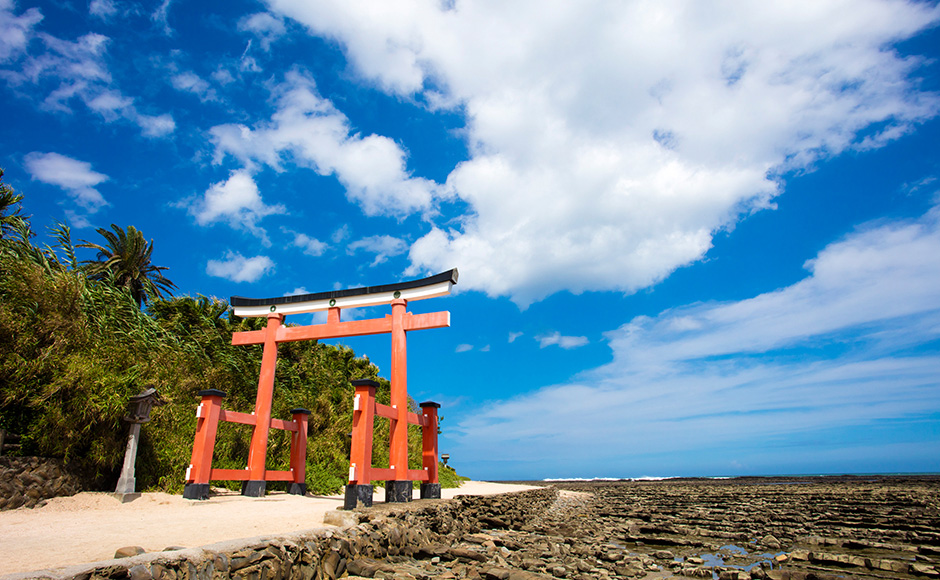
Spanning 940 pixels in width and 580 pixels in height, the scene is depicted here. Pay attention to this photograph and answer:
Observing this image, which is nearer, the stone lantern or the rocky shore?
the rocky shore

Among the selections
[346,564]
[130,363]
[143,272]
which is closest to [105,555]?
[346,564]

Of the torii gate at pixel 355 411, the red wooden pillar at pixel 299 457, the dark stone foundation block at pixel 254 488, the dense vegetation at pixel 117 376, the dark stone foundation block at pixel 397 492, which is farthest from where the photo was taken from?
the red wooden pillar at pixel 299 457

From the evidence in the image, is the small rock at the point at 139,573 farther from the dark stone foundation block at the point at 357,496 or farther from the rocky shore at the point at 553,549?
A: the dark stone foundation block at the point at 357,496

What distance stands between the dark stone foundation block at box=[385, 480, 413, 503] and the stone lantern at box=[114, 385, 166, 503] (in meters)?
4.83

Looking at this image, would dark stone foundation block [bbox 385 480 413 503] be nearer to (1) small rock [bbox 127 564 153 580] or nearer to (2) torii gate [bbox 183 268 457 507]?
(2) torii gate [bbox 183 268 457 507]

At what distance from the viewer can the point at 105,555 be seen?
3.97 metres

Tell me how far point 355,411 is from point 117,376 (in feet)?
16.2

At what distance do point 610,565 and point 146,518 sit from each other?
275 inches

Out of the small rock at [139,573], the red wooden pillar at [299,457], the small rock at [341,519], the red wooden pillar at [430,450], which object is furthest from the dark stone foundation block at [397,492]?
the small rock at [139,573]

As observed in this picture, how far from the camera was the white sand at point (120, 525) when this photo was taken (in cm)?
414

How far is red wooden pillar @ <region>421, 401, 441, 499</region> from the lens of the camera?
1091cm

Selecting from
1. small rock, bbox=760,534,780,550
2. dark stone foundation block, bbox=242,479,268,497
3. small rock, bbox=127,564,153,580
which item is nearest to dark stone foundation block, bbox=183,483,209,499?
dark stone foundation block, bbox=242,479,268,497

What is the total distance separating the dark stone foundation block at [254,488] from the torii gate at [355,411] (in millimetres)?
22

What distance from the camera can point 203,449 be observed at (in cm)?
981
